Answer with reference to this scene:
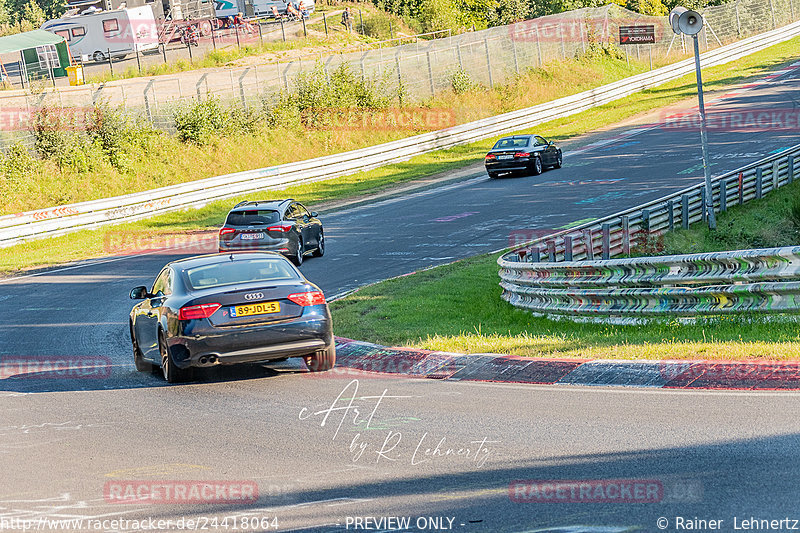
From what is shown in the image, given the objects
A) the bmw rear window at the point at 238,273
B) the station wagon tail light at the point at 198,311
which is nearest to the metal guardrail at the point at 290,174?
the bmw rear window at the point at 238,273

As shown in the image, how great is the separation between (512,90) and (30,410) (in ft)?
152

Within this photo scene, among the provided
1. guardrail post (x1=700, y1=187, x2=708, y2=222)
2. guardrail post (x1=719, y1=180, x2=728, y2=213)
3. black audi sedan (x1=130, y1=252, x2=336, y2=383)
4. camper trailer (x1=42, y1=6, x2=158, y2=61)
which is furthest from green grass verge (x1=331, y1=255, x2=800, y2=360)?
camper trailer (x1=42, y1=6, x2=158, y2=61)

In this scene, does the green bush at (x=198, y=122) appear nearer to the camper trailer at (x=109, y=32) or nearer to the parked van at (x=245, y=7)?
the camper trailer at (x=109, y=32)

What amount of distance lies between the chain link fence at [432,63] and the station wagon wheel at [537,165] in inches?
626

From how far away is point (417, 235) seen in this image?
976 inches

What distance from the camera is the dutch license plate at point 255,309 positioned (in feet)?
34.3

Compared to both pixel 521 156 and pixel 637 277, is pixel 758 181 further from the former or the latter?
pixel 637 277

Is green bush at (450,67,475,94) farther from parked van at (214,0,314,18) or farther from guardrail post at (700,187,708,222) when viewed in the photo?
guardrail post at (700,187,708,222)

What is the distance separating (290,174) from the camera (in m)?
37.0

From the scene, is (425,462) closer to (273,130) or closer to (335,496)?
(335,496)

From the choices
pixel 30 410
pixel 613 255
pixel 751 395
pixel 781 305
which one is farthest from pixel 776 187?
pixel 30 410

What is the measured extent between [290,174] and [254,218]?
A: 15700mm

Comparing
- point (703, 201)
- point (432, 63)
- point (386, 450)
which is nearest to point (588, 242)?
point (703, 201)

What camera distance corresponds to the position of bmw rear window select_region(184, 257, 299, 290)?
1094 centimetres
